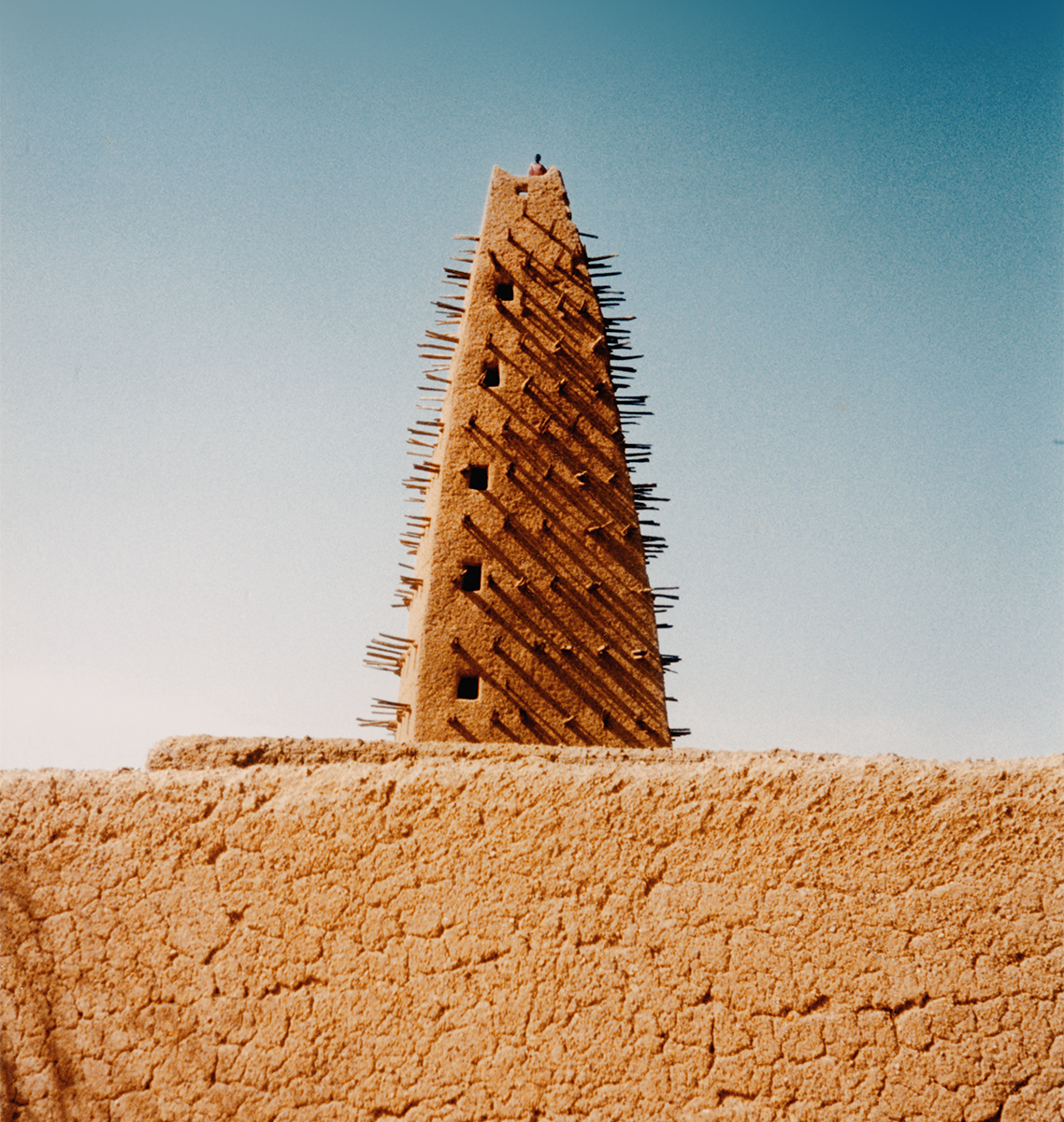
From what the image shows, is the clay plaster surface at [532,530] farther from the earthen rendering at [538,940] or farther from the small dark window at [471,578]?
the earthen rendering at [538,940]

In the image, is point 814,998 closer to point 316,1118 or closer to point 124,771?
point 316,1118

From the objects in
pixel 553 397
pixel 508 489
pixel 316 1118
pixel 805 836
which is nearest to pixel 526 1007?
pixel 316 1118

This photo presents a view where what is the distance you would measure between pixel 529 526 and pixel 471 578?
2.12 feet

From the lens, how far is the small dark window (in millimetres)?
8805

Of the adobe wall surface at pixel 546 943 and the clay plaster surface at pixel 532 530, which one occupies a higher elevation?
the clay plaster surface at pixel 532 530

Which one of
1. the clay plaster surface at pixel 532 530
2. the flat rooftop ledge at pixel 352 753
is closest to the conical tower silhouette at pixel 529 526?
the clay plaster surface at pixel 532 530

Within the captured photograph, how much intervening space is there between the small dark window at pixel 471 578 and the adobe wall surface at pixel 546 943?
16.4 ft

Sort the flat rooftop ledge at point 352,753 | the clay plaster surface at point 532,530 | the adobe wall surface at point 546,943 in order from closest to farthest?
the adobe wall surface at point 546,943
the flat rooftop ledge at point 352,753
the clay plaster surface at point 532,530

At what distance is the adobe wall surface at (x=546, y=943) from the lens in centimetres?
329

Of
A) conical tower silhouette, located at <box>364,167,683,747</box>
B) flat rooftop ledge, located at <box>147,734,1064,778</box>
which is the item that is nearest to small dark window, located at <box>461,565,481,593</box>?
conical tower silhouette, located at <box>364,167,683,747</box>

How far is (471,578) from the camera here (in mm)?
8859

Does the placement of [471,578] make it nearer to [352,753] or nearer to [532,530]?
[532,530]

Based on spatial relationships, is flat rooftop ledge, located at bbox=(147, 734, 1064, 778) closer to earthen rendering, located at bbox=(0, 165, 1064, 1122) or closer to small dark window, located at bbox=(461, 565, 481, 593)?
earthen rendering, located at bbox=(0, 165, 1064, 1122)

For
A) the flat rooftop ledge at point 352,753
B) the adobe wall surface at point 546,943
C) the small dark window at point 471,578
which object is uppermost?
the small dark window at point 471,578
